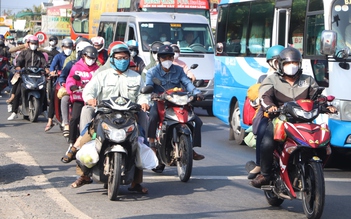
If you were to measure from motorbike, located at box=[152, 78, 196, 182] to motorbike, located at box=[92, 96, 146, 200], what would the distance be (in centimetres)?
139

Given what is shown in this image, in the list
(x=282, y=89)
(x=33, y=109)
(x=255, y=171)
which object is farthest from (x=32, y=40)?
(x=282, y=89)

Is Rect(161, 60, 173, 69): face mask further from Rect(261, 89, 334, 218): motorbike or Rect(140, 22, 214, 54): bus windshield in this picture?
Rect(140, 22, 214, 54): bus windshield

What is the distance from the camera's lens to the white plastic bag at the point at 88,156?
8.91m

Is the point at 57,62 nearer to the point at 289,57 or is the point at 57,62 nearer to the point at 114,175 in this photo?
the point at 114,175

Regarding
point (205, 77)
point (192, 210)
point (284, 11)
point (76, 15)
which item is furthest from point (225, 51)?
point (76, 15)

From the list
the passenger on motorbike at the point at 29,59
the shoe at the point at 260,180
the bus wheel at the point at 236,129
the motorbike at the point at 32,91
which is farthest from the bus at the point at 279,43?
the passenger on motorbike at the point at 29,59

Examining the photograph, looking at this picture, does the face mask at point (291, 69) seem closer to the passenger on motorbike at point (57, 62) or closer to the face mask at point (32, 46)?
the passenger on motorbike at point (57, 62)

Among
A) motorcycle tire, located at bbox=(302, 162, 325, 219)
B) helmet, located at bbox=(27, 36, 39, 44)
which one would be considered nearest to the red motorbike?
motorcycle tire, located at bbox=(302, 162, 325, 219)

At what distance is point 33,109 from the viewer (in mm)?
18141

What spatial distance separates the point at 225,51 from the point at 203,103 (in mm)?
5120

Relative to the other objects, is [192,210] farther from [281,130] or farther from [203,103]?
[203,103]

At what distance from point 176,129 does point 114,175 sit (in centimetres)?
204

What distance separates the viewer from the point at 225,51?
54.4 feet

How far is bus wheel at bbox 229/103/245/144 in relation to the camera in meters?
15.1
